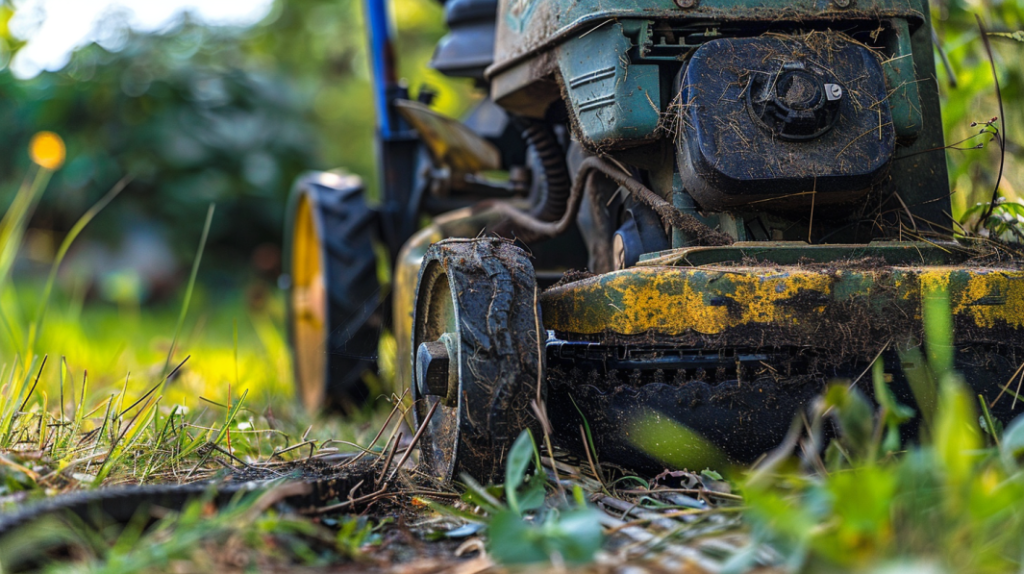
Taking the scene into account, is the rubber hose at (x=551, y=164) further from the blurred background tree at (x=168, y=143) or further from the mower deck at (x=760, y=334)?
the blurred background tree at (x=168, y=143)

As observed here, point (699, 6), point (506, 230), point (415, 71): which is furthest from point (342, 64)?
point (699, 6)

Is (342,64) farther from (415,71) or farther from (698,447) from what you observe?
(698,447)

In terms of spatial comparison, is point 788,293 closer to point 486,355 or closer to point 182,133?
point 486,355

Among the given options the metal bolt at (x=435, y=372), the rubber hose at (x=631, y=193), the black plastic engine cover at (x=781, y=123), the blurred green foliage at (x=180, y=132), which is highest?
the blurred green foliage at (x=180, y=132)

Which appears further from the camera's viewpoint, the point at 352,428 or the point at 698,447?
the point at 352,428

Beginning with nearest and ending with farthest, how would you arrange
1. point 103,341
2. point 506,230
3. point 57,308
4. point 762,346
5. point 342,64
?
point 762,346 < point 506,230 < point 103,341 < point 57,308 < point 342,64

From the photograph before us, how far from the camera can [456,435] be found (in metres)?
1.85

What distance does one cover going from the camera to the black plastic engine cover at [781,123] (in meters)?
1.98

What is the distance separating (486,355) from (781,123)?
80 cm

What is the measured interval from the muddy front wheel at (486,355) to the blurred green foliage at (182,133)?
6.45 m

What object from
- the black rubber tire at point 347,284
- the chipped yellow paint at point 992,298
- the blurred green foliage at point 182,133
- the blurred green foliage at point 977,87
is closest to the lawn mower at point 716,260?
the chipped yellow paint at point 992,298

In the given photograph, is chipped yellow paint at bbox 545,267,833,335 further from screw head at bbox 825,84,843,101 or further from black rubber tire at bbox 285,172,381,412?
black rubber tire at bbox 285,172,381,412

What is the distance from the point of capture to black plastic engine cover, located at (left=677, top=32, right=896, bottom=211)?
1.98m

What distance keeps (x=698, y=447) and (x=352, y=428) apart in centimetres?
162
